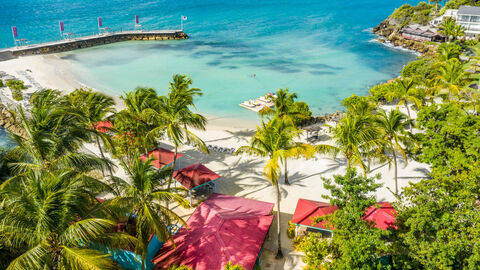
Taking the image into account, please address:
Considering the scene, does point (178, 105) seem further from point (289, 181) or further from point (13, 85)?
point (13, 85)

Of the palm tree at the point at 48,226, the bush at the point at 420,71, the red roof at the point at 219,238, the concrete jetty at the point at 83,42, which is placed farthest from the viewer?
the concrete jetty at the point at 83,42

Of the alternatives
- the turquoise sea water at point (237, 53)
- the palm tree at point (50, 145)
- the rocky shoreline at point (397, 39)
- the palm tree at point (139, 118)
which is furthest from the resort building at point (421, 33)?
the palm tree at point (50, 145)

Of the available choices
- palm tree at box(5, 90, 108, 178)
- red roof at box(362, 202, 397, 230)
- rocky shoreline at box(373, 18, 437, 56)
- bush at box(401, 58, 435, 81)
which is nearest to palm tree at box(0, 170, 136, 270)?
palm tree at box(5, 90, 108, 178)

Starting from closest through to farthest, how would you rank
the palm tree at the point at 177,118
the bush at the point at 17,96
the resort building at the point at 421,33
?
the palm tree at the point at 177,118 < the bush at the point at 17,96 < the resort building at the point at 421,33

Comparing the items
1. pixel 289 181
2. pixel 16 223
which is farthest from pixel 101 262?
pixel 289 181

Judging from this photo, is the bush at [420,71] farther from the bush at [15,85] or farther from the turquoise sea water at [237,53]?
the bush at [15,85]

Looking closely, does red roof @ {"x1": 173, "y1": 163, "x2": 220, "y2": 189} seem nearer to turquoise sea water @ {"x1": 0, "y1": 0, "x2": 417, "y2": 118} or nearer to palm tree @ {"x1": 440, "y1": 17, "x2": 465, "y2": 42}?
turquoise sea water @ {"x1": 0, "y1": 0, "x2": 417, "y2": 118}
